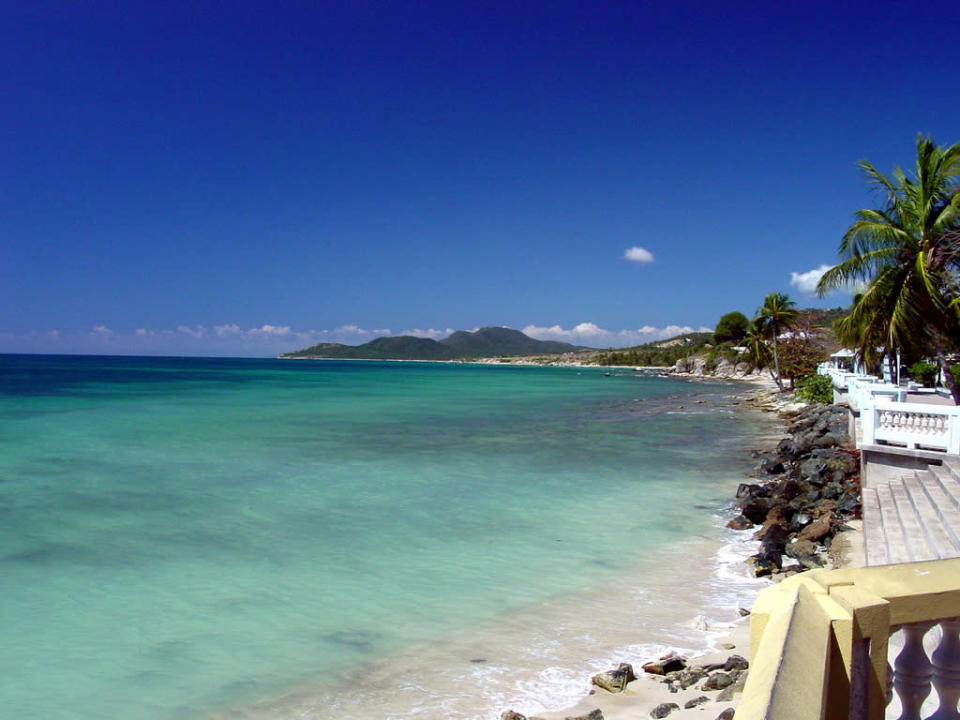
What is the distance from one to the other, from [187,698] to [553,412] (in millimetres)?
33937

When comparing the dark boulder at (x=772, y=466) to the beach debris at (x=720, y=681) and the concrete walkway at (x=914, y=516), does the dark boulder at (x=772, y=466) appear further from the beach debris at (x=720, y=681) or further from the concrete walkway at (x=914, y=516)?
the beach debris at (x=720, y=681)

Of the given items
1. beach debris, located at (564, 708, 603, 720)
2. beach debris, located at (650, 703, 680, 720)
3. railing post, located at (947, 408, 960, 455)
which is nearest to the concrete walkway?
railing post, located at (947, 408, 960, 455)

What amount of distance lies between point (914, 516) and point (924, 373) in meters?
27.9

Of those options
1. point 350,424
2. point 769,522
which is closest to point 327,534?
point 769,522

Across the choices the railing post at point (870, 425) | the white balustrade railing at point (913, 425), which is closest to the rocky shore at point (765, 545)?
the railing post at point (870, 425)

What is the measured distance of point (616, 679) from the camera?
6.25 metres

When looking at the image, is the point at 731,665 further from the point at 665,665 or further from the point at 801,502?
the point at 801,502

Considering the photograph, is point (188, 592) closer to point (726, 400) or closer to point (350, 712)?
point (350, 712)

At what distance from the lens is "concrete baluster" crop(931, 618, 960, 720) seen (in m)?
2.55

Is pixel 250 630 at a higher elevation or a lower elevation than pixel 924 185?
lower

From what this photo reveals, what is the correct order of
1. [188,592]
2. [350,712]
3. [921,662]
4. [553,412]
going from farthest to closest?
[553,412]
[188,592]
[350,712]
[921,662]

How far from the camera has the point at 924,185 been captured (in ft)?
52.5

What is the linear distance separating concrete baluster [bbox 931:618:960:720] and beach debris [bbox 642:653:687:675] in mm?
4147

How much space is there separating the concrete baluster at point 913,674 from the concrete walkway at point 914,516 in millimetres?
4854
